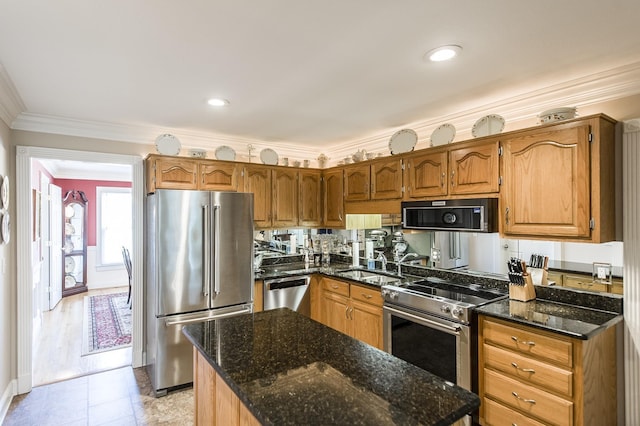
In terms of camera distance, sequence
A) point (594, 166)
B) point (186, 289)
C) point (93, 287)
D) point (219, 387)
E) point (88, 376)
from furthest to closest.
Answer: point (93, 287) < point (88, 376) < point (186, 289) < point (594, 166) < point (219, 387)

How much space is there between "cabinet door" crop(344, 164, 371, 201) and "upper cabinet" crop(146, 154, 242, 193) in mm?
1253

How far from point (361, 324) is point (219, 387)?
205 cm

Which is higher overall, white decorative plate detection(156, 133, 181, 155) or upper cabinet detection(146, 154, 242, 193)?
white decorative plate detection(156, 133, 181, 155)

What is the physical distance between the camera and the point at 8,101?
8.61 ft

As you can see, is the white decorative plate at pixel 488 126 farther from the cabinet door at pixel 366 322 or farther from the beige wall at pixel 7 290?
the beige wall at pixel 7 290

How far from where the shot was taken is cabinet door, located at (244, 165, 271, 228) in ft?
13.0

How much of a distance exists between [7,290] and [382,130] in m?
3.80

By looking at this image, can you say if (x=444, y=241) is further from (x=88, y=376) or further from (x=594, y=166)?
(x=88, y=376)

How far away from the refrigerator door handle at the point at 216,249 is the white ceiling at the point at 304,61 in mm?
912

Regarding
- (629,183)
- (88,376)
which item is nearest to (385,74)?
(629,183)

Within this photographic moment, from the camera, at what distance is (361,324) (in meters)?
3.47

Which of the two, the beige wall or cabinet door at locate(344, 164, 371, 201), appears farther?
cabinet door at locate(344, 164, 371, 201)

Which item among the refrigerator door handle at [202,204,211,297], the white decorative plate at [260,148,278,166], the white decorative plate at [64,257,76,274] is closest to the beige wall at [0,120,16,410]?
the refrigerator door handle at [202,204,211,297]

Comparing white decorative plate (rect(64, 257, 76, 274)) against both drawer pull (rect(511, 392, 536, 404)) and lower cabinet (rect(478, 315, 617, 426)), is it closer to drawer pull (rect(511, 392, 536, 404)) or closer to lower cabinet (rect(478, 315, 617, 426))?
lower cabinet (rect(478, 315, 617, 426))
